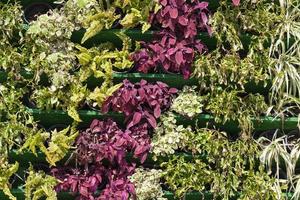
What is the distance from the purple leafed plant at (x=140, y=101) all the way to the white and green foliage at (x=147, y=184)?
29 cm

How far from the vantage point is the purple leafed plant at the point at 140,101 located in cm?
335

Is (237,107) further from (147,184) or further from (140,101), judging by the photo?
(147,184)

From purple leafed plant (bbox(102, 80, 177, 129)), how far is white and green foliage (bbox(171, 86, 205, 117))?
0.06 m

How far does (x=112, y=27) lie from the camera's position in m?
3.47

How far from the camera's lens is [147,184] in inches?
131

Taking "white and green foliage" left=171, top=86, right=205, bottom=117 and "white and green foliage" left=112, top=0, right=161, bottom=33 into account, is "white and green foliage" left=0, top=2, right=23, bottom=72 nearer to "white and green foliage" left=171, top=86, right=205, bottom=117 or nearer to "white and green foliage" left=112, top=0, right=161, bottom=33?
"white and green foliage" left=112, top=0, right=161, bottom=33

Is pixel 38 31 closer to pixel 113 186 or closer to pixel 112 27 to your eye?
pixel 112 27

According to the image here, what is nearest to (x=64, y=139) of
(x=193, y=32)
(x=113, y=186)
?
(x=113, y=186)

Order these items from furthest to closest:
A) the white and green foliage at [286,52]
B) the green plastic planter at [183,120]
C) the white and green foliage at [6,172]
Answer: the white and green foliage at [286,52], the green plastic planter at [183,120], the white and green foliage at [6,172]

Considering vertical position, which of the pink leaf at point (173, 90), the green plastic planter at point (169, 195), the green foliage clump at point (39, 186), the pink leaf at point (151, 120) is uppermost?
the pink leaf at point (173, 90)

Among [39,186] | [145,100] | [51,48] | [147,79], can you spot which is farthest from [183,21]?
[39,186]

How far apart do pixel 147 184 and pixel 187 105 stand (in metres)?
0.54

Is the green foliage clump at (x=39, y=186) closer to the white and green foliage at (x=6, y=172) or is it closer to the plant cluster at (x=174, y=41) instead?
the white and green foliage at (x=6, y=172)

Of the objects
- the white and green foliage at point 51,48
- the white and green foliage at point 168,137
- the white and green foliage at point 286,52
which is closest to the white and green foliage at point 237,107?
the white and green foliage at point 286,52
